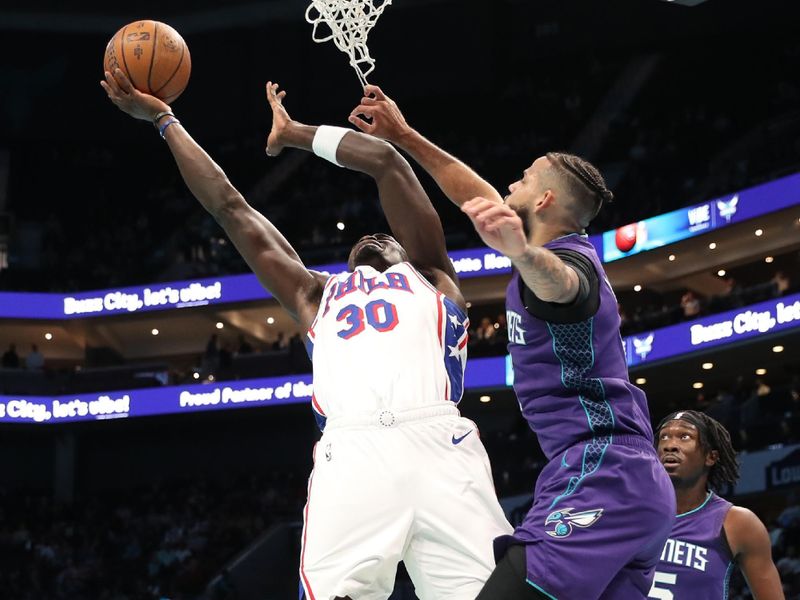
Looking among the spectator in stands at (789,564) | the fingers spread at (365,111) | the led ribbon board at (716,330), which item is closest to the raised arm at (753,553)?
the fingers spread at (365,111)

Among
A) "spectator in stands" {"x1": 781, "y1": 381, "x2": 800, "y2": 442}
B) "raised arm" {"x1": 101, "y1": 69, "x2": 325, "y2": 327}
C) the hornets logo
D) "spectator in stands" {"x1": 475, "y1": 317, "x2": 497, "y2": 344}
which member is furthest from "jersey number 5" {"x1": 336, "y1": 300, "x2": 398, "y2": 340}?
"spectator in stands" {"x1": 475, "y1": 317, "x2": 497, "y2": 344}

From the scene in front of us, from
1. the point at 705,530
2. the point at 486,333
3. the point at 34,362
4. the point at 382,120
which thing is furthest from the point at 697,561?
the point at 34,362

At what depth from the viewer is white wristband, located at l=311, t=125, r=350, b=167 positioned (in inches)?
182

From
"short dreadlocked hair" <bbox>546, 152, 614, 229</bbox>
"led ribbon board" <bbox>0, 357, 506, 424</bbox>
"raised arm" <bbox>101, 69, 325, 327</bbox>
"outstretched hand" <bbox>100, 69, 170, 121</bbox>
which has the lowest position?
"short dreadlocked hair" <bbox>546, 152, 614, 229</bbox>

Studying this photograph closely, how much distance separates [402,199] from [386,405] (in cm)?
91

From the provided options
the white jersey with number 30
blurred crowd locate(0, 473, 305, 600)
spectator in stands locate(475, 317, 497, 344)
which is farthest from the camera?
spectator in stands locate(475, 317, 497, 344)

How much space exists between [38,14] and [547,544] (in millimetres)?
27580

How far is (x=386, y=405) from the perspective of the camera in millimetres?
3980

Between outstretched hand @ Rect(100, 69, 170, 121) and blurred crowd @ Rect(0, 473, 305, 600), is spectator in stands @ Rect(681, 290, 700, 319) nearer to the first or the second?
blurred crowd @ Rect(0, 473, 305, 600)

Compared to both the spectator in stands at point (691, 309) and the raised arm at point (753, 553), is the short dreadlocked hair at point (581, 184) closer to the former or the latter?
the raised arm at point (753, 553)

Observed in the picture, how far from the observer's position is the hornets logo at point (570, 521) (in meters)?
3.23

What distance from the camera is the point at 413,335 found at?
409 centimetres

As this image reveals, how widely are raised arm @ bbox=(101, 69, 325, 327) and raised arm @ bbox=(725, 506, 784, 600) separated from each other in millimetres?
1934

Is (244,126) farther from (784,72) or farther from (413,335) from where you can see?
(413,335)
